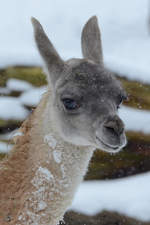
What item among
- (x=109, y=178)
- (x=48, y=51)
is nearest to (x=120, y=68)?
(x=109, y=178)

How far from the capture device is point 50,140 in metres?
2.48

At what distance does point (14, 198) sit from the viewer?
247cm

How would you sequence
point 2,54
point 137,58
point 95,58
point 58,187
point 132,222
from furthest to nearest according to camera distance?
1. point 137,58
2. point 2,54
3. point 132,222
4. point 95,58
5. point 58,187

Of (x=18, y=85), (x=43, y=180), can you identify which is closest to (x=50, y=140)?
(x=43, y=180)

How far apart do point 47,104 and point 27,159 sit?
35 centimetres

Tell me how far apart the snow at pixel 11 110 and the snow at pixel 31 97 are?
59 mm

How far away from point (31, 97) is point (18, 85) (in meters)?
0.20

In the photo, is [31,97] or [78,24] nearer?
[31,97]

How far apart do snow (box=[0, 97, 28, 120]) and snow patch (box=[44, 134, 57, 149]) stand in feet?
5.74

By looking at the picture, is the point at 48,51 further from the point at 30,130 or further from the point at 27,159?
Answer: the point at 27,159

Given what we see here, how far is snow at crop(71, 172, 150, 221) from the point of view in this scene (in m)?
3.92

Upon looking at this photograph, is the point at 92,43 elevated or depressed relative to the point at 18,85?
elevated

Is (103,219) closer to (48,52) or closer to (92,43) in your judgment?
(92,43)

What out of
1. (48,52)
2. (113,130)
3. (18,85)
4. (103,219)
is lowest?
(103,219)
